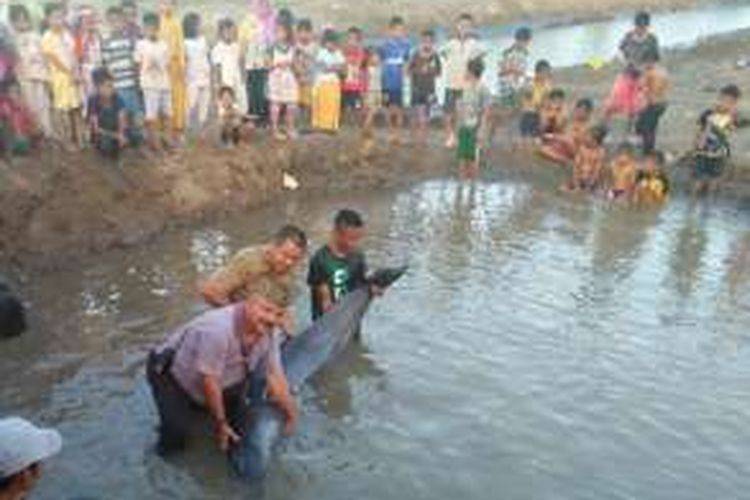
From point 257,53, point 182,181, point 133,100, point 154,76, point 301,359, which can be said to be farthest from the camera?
point 257,53

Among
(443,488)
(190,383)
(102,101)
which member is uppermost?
(102,101)

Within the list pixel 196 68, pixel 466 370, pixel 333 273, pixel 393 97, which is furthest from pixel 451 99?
pixel 333 273

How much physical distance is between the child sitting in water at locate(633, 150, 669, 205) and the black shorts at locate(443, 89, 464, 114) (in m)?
3.12

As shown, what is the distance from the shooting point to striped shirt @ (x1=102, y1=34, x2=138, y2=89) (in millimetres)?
14859

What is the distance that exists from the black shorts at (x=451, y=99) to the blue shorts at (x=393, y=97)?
763 mm

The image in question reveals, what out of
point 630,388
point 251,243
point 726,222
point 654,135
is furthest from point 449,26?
point 630,388

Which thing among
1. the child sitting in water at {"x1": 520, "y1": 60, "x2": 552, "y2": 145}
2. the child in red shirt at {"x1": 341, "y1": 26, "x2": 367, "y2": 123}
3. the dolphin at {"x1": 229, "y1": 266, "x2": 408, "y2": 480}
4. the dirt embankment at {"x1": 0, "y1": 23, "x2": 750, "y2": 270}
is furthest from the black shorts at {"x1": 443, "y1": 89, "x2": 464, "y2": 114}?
the dolphin at {"x1": 229, "y1": 266, "x2": 408, "y2": 480}

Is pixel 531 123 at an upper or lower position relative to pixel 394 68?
lower

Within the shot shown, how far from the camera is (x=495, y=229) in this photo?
15.3 meters

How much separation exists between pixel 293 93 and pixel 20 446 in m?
12.5

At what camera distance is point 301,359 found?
9734 millimetres

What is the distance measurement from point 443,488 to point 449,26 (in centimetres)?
2855

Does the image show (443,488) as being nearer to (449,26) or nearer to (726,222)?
(726,222)

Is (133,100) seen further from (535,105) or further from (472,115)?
(535,105)
